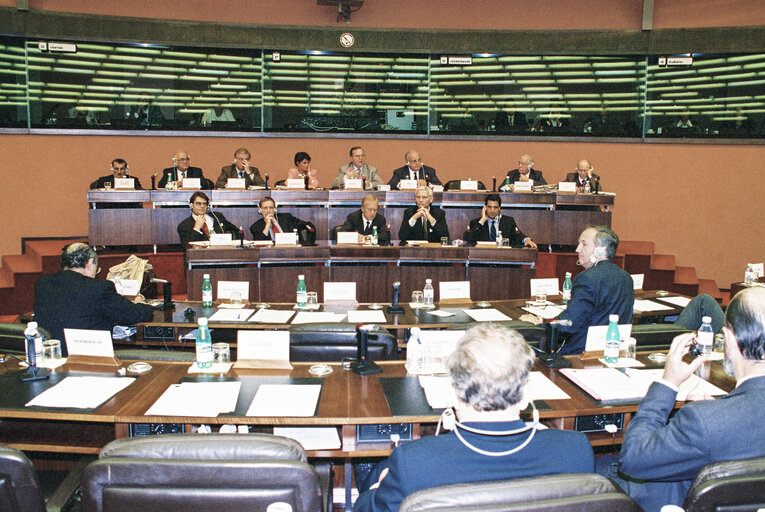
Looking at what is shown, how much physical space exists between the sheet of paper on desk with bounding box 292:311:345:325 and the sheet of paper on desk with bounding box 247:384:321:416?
1.13 m

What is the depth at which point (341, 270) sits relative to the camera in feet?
18.3

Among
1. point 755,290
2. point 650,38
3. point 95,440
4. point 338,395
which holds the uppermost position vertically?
point 650,38

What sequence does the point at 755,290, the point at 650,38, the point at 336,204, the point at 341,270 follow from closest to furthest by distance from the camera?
the point at 755,290 < the point at 341,270 < the point at 336,204 < the point at 650,38

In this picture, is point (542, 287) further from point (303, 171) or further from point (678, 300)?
point (303, 171)

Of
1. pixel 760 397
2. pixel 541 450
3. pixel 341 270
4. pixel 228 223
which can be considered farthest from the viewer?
pixel 228 223

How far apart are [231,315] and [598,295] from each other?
225 cm

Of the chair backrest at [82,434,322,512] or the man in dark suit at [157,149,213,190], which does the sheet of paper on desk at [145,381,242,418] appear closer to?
the chair backrest at [82,434,322,512]

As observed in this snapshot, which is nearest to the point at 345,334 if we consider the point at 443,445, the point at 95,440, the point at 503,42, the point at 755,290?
the point at 95,440

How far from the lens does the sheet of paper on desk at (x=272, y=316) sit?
3.61 meters

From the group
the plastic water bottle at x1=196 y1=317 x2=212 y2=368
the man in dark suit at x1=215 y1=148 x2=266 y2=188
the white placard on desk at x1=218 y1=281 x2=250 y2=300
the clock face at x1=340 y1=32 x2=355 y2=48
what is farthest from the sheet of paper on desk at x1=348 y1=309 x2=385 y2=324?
the clock face at x1=340 y1=32 x2=355 y2=48

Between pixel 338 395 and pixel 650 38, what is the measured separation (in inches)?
319

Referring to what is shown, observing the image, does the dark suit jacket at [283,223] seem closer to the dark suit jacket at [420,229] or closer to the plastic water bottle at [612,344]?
the dark suit jacket at [420,229]

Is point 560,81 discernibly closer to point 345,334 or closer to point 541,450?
point 345,334

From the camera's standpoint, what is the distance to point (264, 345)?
105 inches
